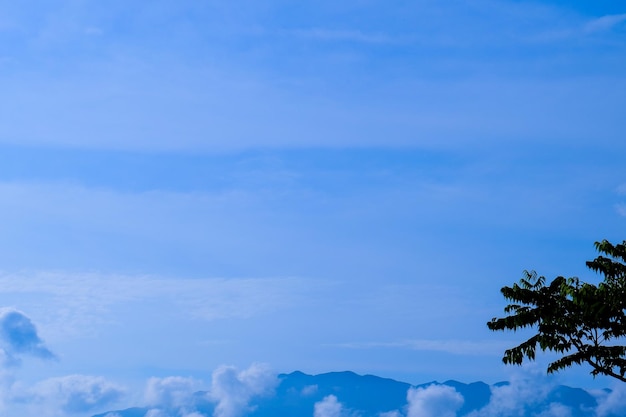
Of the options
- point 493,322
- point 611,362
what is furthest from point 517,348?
point 611,362

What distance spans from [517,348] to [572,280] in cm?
440

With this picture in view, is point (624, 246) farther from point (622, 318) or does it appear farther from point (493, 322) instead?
point (493, 322)

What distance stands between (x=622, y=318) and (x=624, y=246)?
10.1 feet

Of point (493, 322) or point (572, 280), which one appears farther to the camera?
point (493, 322)

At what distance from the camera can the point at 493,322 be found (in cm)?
4262

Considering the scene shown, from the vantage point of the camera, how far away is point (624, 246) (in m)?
40.4

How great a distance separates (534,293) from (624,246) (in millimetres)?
4310

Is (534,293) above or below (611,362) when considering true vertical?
above

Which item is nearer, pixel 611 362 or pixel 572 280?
pixel 572 280

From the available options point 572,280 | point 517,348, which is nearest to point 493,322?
point 517,348

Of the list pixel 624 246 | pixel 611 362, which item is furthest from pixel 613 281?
pixel 611 362

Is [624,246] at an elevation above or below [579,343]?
above

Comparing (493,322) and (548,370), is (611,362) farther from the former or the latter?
(493,322)

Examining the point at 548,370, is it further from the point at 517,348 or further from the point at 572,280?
the point at 572,280
